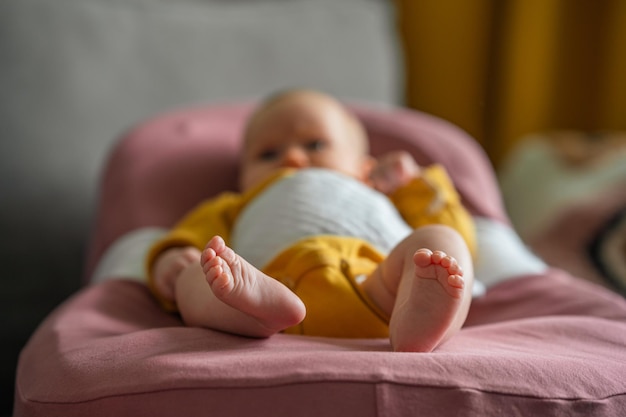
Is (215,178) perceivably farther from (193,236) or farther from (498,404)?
(498,404)

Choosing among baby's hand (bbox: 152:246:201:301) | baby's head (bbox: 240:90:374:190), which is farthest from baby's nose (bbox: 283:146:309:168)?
baby's hand (bbox: 152:246:201:301)

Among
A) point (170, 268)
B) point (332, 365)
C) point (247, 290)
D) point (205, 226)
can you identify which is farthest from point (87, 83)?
point (332, 365)

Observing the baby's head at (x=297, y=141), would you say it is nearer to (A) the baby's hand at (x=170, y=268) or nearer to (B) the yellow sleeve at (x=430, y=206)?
(B) the yellow sleeve at (x=430, y=206)

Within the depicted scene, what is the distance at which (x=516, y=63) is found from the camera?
2385mm

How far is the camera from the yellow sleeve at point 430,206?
4.31ft

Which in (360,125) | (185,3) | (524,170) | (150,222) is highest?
(185,3)

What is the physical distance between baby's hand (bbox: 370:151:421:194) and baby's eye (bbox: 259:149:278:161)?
0.17 meters

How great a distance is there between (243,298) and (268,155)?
604mm

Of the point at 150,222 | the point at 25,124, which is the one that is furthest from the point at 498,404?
the point at 25,124

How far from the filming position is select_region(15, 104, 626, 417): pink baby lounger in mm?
762

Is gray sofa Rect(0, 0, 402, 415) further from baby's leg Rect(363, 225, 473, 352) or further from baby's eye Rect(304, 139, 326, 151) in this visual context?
baby's leg Rect(363, 225, 473, 352)

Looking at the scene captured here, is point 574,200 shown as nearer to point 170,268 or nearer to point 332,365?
point 170,268

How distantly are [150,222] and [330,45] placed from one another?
811 mm

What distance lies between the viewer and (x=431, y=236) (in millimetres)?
988
